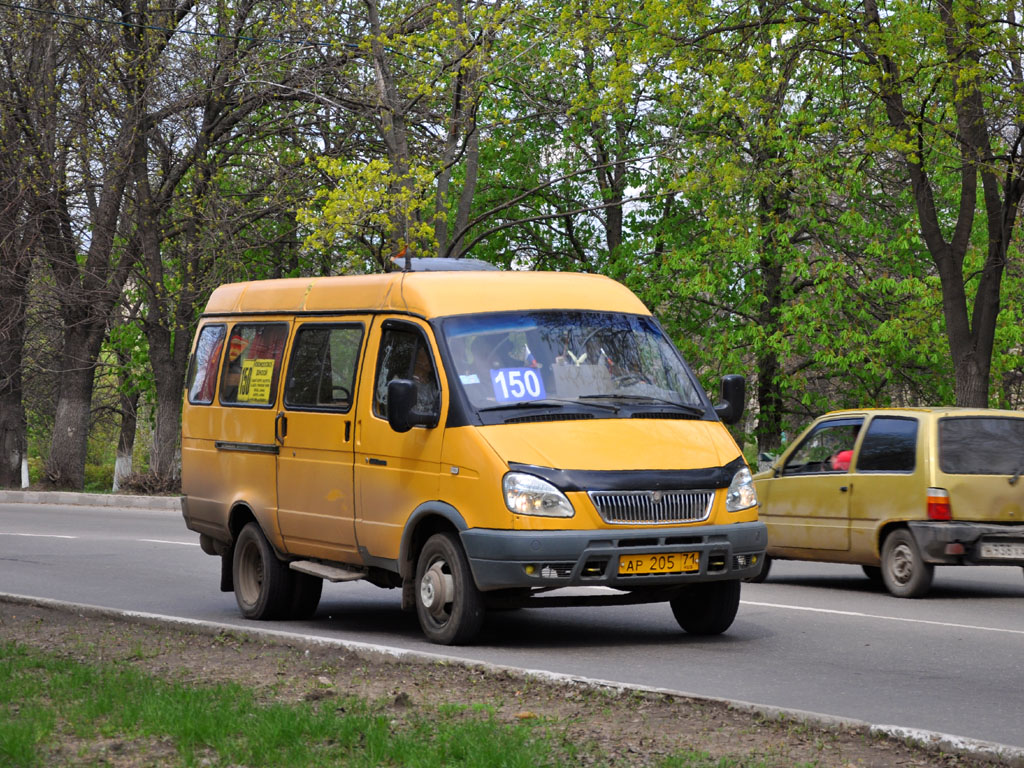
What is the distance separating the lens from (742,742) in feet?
19.6

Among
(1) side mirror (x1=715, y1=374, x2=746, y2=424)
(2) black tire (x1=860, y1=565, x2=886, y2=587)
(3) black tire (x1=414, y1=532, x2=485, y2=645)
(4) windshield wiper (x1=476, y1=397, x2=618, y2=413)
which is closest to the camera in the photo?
(3) black tire (x1=414, y1=532, x2=485, y2=645)

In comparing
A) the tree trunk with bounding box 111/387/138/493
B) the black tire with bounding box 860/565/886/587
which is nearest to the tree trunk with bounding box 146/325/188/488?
the tree trunk with bounding box 111/387/138/493

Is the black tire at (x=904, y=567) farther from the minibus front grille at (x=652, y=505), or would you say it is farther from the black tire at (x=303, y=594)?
the black tire at (x=303, y=594)

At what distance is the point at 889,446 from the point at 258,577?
18.2 ft

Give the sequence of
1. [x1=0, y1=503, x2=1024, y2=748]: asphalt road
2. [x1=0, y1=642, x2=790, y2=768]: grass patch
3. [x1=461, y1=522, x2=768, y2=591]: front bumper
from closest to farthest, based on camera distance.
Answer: [x1=0, y1=642, x2=790, y2=768]: grass patch → [x1=0, y1=503, x2=1024, y2=748]: asphalt road → [x1=461, y1=522, x2=768, y2=591]: front bumper

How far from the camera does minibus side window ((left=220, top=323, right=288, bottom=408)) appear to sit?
37.7 feet

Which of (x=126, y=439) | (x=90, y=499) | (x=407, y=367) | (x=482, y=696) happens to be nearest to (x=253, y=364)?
(x=407, y=367)

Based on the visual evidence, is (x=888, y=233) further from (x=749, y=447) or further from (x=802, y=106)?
(x=749, y=447)

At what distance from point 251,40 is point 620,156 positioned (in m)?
10.5

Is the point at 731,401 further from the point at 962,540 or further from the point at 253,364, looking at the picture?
the point at 253,364

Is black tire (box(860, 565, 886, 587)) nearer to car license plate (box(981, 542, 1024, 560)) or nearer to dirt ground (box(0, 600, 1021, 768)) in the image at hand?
car license plate (box(981, 542, 1024, 560))

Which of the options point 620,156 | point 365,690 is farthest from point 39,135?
point 365,690

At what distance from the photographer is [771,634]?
1005 centimetres

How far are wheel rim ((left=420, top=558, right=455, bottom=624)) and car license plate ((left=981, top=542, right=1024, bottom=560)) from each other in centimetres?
524
